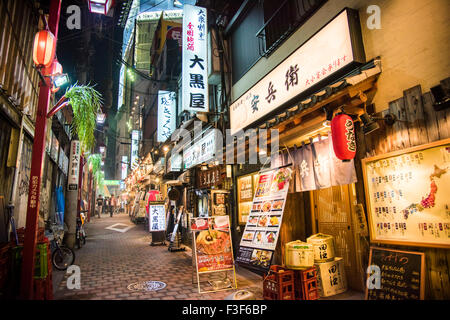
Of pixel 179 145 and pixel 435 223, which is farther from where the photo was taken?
pixel 179 145

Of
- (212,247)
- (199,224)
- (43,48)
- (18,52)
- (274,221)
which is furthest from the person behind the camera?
(199,224)

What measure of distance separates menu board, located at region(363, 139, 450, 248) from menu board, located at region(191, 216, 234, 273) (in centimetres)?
412

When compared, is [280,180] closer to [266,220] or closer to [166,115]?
[266,220]

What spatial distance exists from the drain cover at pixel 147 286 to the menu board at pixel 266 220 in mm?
2711

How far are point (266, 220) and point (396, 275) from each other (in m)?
2.99

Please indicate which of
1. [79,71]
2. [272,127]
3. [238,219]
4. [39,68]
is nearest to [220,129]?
[238,219]

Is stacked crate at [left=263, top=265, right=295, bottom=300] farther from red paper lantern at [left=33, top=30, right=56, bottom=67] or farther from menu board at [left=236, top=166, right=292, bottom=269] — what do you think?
red paper lantern at [left=33, top=30, right=56, bottom=67]

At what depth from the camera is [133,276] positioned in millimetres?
8859

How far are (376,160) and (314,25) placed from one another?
473 cm

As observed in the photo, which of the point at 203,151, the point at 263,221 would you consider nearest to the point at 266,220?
the point at 263,221

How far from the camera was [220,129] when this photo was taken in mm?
13062

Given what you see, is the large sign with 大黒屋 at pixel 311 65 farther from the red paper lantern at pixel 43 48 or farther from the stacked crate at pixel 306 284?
the red paper lantern at pixel 43 48

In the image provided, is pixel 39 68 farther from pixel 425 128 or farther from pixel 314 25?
pixel 425 128

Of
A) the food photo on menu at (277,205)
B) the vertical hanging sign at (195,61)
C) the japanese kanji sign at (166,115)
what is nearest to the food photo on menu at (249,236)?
the food photo on menu at (277,205)
